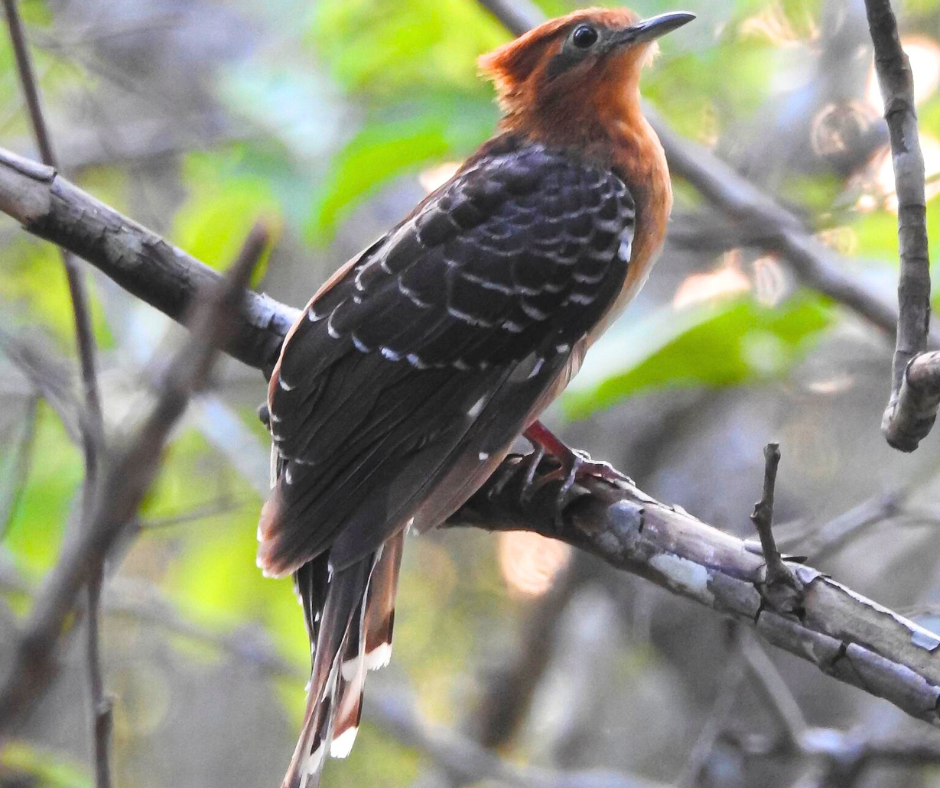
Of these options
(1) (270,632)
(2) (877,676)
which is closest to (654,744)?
(1) (270,632)

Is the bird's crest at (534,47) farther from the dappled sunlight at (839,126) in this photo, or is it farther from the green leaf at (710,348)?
the dappled sunlight at (839,126)

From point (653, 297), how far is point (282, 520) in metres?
2.76

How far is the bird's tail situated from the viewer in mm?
2514

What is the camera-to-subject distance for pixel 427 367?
287 cm

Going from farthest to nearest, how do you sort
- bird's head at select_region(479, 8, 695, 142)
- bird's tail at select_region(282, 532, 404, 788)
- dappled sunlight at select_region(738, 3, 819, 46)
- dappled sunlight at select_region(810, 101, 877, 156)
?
dappled sunlight at select_region(810, 101, 877, 156), dappled sunlight at select_region(738, 3, 819, 46), bird's head at select_region(479, 8, 695, 142), bird's tail at select_region(282, 532, 404, 788)

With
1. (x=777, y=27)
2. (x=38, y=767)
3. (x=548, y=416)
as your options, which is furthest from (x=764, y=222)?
(x=38, y=767)

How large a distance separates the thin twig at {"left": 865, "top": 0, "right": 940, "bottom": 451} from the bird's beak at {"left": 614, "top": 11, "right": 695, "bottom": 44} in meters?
1.25

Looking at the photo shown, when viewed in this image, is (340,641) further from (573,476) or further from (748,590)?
(748,590)

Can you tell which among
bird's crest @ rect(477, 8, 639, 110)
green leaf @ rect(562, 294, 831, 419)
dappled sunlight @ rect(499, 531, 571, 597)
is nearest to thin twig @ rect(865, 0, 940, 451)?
green leaf @ rect(562, 294, 831, 419)

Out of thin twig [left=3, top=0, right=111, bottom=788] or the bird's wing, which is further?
the bird's wing

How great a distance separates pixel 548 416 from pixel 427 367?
1.38 meters

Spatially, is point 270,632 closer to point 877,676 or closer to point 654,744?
point 654,744

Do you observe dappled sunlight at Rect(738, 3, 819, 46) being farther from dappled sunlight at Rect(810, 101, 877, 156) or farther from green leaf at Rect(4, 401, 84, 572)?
green leaf at Rect(4, 401, 84, 572)

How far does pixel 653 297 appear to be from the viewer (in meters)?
5.10
